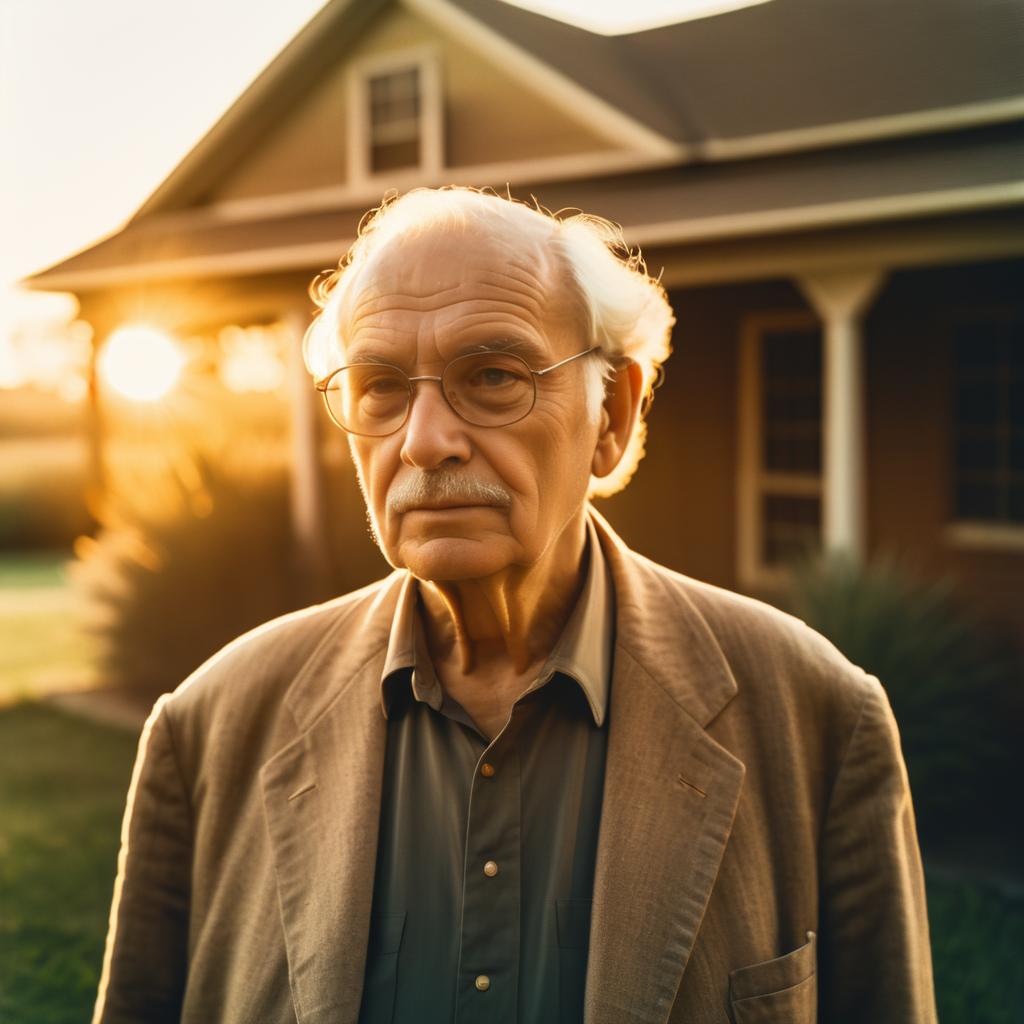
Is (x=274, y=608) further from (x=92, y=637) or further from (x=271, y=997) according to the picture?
(x=271, y=997)

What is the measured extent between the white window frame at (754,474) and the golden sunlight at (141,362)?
6.06 metres

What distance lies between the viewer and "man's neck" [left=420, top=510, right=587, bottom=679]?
1.96 metres

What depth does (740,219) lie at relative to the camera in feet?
25.3

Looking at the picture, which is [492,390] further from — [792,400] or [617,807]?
[792,400]

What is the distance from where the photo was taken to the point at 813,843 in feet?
6.14

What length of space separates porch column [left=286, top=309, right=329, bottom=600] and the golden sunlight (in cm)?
246

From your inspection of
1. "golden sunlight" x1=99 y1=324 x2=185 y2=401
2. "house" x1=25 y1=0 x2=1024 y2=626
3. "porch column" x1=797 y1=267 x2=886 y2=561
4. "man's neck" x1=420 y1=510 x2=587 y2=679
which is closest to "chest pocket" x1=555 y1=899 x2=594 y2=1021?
"man's neck" x1=420 y1=510 x2=587 y2=679

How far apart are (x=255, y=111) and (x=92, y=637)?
5228 millimetres

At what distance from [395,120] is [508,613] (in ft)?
33.3

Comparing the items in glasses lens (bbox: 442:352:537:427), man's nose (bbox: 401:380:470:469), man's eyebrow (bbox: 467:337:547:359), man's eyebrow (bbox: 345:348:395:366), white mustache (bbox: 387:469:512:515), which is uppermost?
man's eyebrow (bbox: 467:337:547:359)

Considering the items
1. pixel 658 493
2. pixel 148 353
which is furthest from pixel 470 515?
pixel 148 353

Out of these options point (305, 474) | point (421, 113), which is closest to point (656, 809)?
point (305, 474)

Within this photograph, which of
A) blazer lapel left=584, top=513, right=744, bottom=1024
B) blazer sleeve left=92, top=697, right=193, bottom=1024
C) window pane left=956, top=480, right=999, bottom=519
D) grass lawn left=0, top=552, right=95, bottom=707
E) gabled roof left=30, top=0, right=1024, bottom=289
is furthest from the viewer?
grass lawn left=0, top=552, right=95, bottom=707

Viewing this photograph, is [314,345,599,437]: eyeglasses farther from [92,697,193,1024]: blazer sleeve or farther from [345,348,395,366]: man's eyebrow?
[92,697,193,1024]: blazer sleeve
